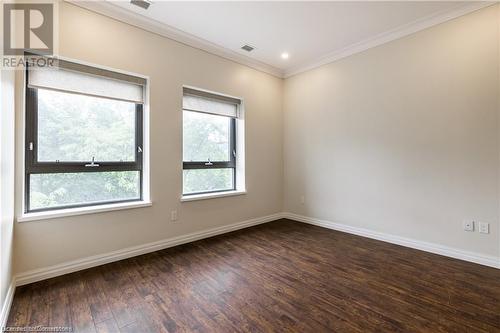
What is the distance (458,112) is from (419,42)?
3.35ft

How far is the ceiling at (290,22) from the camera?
258 cm

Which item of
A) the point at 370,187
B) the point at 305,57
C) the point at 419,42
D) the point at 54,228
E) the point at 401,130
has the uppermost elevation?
the point at 305,57

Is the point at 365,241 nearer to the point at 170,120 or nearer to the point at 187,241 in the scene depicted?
the point at 187,241

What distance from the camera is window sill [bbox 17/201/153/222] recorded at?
216 centimetres

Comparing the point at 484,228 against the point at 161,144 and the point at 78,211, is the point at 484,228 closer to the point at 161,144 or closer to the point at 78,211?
the point at 161,144

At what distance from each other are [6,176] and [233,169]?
9.08 ft

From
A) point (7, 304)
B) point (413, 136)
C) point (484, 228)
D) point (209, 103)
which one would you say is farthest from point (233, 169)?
point (484, 228)

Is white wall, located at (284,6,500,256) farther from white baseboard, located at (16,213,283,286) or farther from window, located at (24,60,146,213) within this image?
window, located at (24,60,146,213)

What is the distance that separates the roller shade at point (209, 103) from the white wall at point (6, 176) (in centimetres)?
178

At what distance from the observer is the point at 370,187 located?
341 cm

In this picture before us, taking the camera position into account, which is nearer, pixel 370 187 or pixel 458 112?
pixel 458 112

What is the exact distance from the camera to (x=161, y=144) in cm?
299

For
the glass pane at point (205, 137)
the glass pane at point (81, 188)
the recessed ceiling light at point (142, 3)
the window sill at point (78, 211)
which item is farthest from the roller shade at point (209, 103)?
the window sill at point (78, 211)

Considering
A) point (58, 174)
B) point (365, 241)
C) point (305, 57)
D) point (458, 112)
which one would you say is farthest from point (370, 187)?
point (58, 174)
